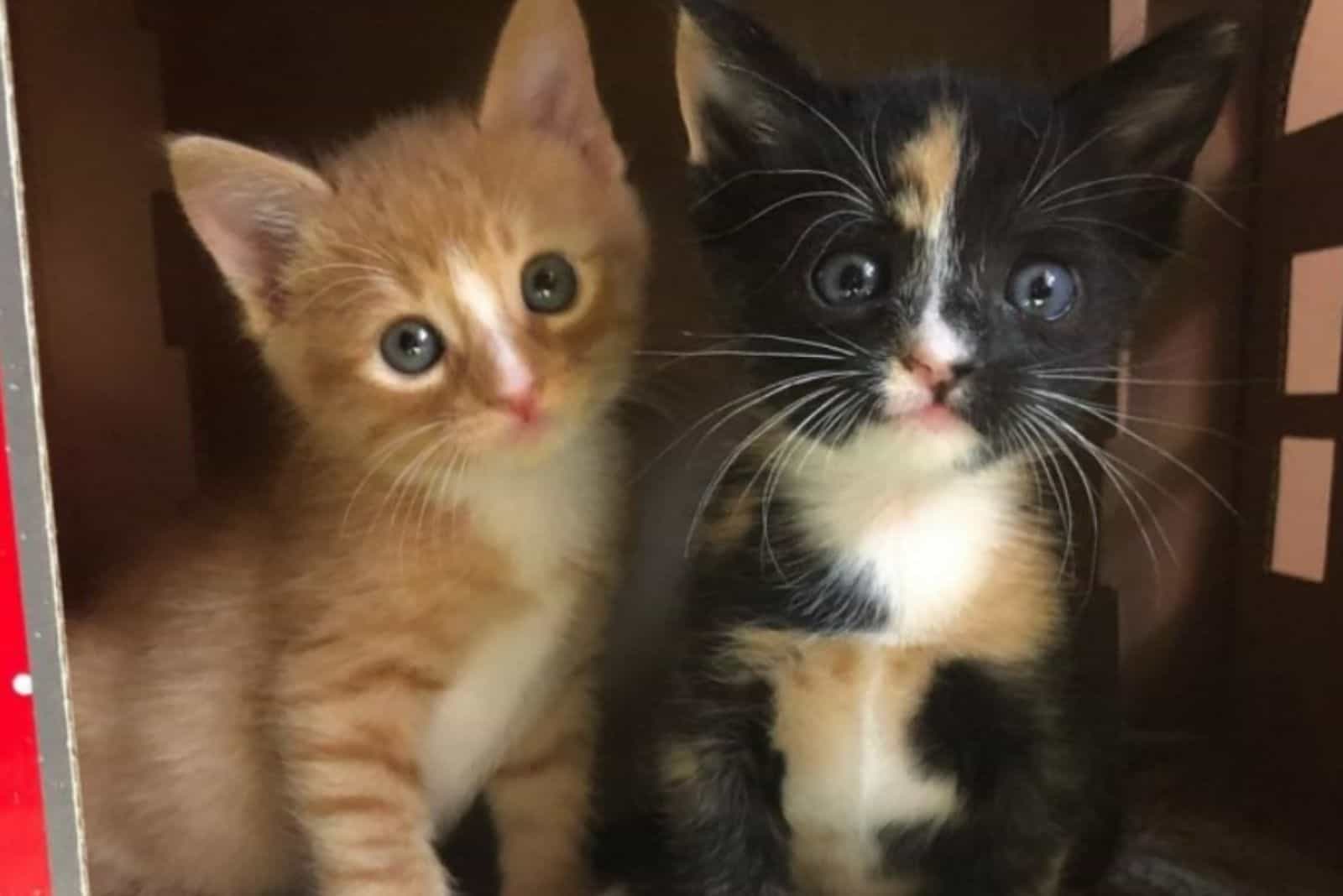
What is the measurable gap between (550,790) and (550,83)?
535mm

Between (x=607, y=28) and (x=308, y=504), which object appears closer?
(x=308, y=504)

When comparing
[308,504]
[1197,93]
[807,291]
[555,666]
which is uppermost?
[1197,93]

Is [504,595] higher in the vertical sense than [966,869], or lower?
higher

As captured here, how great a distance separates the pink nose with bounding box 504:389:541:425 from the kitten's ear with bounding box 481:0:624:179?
224mm

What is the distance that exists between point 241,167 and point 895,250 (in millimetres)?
438

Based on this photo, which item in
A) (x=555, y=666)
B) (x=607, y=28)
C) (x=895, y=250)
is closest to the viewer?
(x=895, y=250)

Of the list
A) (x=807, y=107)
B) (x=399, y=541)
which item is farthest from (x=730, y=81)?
(x=399, y=541)

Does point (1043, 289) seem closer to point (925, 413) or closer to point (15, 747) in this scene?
point (925, 413)

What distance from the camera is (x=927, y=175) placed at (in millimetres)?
824

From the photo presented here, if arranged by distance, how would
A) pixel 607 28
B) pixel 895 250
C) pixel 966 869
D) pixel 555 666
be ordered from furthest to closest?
pixel 607 28 < pixel 555 666 < pixel 966 869 < pixel 895 250

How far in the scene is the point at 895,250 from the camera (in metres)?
0.81

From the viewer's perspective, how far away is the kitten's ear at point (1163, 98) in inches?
32.7

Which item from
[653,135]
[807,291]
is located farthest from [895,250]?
[653,135]

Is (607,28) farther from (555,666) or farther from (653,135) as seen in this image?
(555,666)
